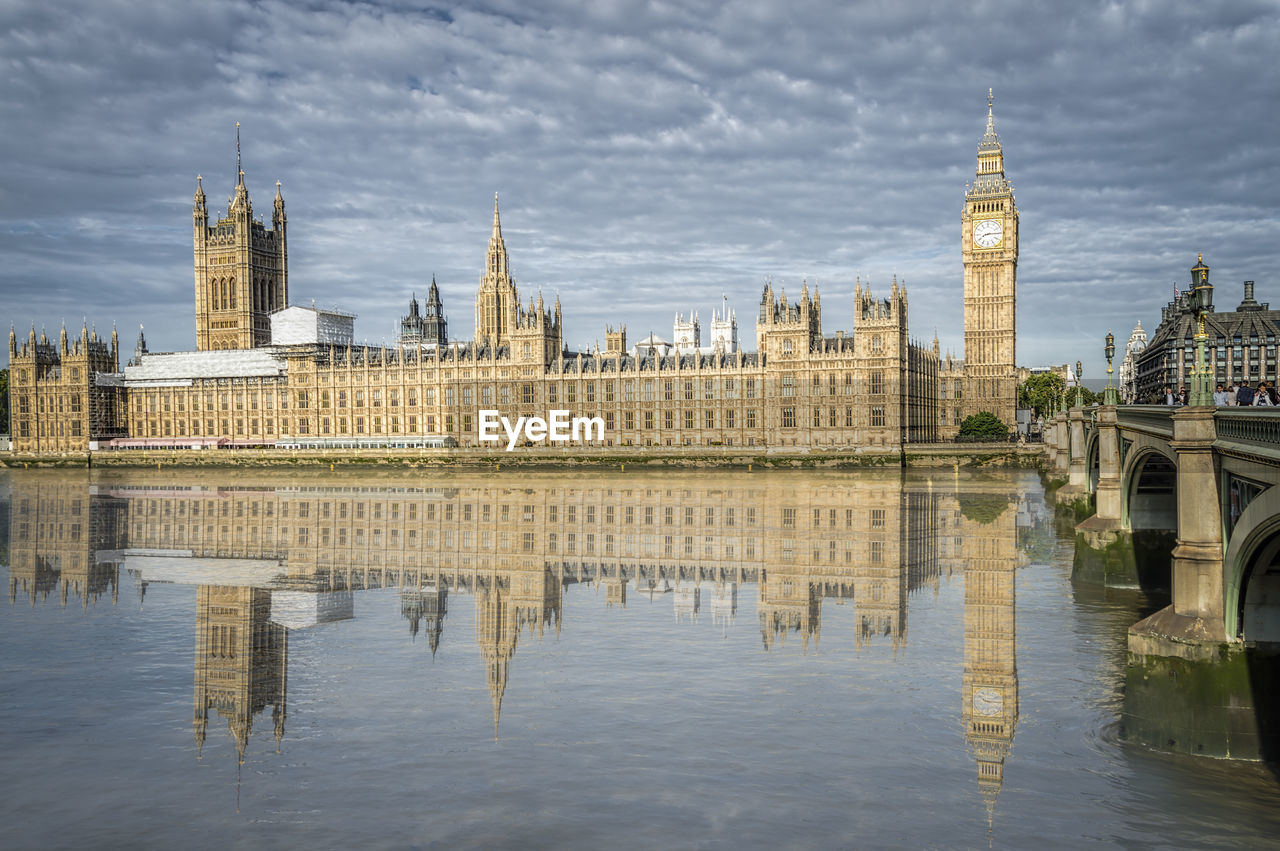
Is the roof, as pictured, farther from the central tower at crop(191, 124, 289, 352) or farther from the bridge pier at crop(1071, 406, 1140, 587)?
the bridge pier at crop(1071, 406, 1140, 587)

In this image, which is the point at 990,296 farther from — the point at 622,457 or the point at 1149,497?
the point at 1149,497

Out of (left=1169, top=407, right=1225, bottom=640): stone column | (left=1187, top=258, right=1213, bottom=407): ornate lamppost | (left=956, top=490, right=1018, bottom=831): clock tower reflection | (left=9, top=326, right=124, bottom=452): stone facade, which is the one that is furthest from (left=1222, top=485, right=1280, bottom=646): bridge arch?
(left=9, top=326, right=124, bottom=452): stone facade

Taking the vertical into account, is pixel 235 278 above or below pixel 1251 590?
above

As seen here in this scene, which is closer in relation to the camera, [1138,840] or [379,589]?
[1138,840]

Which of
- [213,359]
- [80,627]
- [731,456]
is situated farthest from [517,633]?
[213,359]

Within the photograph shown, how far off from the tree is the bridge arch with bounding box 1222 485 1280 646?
101158mm

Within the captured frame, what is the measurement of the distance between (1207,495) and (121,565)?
144ft

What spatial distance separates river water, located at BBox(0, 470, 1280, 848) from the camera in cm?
1916

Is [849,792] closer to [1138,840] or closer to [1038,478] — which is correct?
[1138,840]

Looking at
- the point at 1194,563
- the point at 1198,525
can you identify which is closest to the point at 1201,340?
the point at 1198,525

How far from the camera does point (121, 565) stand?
5016 cm

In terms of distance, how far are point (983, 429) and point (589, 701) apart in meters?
105

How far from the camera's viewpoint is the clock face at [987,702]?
25094mm

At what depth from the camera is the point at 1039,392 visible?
159000mm
